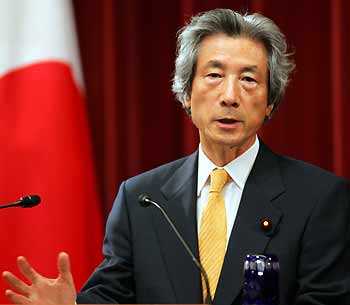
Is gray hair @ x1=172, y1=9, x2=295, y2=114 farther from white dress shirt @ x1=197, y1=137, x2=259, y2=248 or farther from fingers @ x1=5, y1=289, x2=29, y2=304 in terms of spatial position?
fingers @ x1=5, y1=289, x2=29, y2=304

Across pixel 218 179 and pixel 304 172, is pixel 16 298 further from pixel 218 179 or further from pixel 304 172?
pixel 304 172

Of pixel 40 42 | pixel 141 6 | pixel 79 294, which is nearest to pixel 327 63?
pixel 141 6

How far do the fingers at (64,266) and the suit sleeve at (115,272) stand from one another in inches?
8.5

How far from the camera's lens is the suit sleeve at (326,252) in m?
2.13

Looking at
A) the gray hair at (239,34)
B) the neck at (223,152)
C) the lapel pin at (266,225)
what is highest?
the gray hair at (239,34)

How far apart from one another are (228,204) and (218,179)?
0.08 meters

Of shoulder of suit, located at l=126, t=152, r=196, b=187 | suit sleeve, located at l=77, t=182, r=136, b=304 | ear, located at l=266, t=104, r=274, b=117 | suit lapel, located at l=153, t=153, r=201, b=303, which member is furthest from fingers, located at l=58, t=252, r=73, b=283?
ear, located at l=266, t=104, r=274, b=117

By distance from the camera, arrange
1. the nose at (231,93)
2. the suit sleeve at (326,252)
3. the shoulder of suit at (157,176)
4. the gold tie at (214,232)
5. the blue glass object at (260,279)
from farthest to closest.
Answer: the shoulder of suit at (157,176) < the nose at (231,93) < the gold tie at (214,232) < the suit sleeve at (326,252) < the blue glass object at (260,279)

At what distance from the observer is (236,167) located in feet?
7.97

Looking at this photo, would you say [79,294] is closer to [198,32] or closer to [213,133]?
[213,133]

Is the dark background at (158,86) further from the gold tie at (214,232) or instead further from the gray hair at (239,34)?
the gold tie at (214,232)

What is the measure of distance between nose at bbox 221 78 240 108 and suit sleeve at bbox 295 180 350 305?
351 millimetres

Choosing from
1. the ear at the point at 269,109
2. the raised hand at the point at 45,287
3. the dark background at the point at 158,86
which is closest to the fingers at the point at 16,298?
the raised hand at the point at 45,287

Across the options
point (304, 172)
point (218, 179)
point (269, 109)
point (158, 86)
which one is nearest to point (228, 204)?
point (218, 179)
